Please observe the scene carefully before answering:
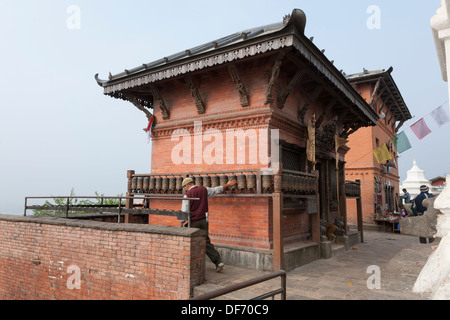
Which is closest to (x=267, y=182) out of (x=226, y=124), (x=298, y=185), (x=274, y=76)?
(x=298, y=185)

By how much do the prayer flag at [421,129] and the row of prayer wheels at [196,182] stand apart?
31.0ft

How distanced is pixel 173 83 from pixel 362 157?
15593mm

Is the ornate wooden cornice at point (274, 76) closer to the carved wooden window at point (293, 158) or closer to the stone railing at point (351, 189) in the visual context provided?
the carved wooden window at point (293, 158)

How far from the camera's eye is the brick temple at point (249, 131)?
24.7 feet

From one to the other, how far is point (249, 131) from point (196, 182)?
6.89ft

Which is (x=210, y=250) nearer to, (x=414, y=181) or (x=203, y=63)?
(x=203, y=63)

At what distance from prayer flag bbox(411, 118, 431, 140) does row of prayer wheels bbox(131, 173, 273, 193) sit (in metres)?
9.43

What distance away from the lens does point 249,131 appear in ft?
28.0

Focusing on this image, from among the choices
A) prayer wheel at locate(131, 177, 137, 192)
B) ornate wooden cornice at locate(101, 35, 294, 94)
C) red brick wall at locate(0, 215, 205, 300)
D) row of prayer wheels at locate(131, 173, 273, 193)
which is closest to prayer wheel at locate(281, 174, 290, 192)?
row of prayer wheels at locate(131, 173, 273, 193)

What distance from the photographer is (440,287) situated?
108 inches

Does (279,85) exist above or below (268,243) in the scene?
above
